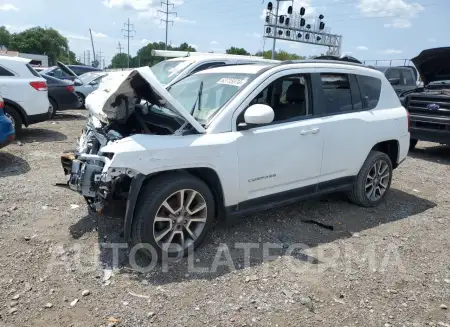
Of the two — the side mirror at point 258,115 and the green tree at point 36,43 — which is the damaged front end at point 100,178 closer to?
the side mirror at point 258,115

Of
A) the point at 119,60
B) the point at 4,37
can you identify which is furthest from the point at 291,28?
the point at 4,37

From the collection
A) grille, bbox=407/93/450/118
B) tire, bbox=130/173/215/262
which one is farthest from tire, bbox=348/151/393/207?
grille, bbox=407/93/450/118

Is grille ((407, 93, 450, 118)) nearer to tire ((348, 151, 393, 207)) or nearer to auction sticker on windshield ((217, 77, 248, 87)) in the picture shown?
tire ((348, 151, 393, 207))

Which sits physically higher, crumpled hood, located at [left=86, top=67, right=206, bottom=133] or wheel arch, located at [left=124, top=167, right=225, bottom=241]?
crumpled hood, located at [left=86, top=67, right=206, bottom=133]

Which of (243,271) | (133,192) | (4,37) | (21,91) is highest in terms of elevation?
(4,37)

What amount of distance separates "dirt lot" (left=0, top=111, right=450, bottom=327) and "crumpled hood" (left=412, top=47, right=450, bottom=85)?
169 inches

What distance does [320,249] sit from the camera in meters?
4.05

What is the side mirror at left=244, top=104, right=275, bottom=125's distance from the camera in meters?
3.70

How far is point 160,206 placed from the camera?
3.46 m

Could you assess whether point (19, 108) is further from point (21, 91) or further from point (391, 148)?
point (391, 148)

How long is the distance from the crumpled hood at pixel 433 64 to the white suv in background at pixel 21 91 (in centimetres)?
808

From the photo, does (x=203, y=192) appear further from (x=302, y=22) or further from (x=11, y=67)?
(x=302, y=22)

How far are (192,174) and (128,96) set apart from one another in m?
1.00

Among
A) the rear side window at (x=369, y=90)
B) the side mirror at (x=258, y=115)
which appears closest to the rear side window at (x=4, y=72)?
the side mirror at (x=258, y=115)
